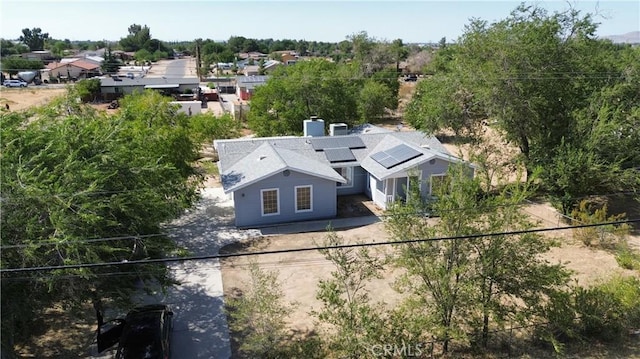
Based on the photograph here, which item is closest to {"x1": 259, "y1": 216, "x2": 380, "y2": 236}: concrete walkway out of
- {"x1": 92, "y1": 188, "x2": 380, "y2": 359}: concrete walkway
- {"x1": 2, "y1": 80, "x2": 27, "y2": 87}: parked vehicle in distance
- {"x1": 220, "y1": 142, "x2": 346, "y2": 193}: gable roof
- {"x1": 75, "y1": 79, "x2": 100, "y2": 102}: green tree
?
{"x1": 92, "y1": 188, "x2": 380, "y2": 359}: concrete walkway

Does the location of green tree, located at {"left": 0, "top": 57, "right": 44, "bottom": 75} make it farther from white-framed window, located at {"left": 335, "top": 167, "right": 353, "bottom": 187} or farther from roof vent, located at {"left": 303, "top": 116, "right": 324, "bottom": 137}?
white-framed window, located at {"left": 335, "top": 167, "right": 353, "bottom": 187}

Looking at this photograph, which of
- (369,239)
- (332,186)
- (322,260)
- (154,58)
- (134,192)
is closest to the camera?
(134,192)

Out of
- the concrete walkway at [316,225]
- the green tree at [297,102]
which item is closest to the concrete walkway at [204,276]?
the concrete walkway at [316,225]

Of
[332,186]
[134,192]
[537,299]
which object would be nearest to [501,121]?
[332,186]

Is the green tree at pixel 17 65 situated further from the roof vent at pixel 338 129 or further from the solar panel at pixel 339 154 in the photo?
the solar panel at pixel 339 154

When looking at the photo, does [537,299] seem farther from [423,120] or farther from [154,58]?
[154,58]

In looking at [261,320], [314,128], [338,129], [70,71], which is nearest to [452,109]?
[338,129]
